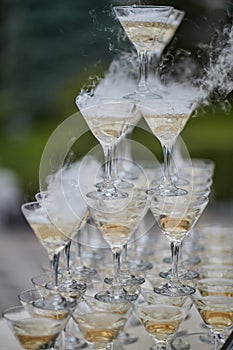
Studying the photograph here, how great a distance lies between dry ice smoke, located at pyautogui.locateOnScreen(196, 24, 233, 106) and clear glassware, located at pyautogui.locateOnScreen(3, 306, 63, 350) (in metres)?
0.68

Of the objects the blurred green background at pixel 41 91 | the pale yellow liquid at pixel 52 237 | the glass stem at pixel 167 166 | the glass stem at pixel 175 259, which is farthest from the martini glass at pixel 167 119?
the blurred green background at pixel 41 91

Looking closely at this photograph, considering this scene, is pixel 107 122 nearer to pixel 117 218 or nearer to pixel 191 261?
pixel 117 218

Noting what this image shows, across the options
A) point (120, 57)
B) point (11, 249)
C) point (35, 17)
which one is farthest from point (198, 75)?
point (35, 17)

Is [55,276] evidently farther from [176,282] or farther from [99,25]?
[99,25]

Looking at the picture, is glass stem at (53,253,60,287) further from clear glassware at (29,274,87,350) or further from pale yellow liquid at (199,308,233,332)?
pale yellow liquid at (199,308,233,332)

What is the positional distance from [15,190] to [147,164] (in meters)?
3.11

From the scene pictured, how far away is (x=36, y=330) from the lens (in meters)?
1.50

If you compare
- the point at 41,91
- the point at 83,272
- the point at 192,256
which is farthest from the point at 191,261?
the point at 41,91

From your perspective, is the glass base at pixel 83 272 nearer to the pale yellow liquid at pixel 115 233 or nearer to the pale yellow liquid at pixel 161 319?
the pale yellow liquid at pixel 115 233

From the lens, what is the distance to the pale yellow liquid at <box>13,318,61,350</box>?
4.92ft

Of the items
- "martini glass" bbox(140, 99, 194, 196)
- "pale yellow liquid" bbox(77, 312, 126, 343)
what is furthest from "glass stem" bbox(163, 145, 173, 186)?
"pale yellow liquid" bbox(77, 312, 126, 343)

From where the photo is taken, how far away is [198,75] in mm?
2021

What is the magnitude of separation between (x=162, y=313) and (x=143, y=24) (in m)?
0.58

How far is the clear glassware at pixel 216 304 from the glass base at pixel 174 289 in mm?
15
